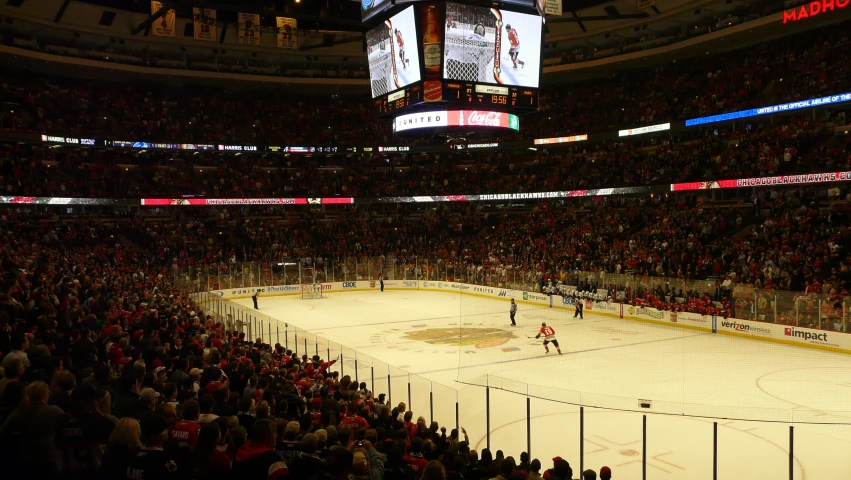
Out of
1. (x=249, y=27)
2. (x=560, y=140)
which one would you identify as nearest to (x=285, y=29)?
(x=249, y=27)

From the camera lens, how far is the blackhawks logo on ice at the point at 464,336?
20.4m

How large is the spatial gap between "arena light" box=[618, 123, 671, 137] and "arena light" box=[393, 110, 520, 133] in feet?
54.5

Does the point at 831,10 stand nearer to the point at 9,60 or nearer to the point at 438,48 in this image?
the point at 438,48

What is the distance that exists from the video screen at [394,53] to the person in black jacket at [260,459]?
1712 centimetres

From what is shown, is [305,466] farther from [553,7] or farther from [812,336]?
[553,7]

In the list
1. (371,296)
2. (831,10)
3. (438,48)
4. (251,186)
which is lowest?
(371,296)

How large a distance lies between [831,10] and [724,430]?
22.8 meters

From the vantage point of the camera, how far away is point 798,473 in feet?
30.9

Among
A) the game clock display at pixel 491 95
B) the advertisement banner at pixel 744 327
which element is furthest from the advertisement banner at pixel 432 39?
the advertisement banner at pixel 744 327

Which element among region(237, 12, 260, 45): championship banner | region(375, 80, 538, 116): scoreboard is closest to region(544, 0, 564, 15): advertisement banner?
region(375, 80, 538, 116): scoreboard

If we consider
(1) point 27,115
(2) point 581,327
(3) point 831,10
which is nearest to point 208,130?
(1) point 27,115

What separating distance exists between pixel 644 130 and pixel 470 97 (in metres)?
19.9

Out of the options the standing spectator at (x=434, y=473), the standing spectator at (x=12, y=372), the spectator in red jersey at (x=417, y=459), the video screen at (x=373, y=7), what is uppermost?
the video screen at (x=373, y=7)

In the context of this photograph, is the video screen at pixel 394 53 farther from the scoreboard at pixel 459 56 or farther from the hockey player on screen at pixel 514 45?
the hockey player on screen at pixel 514 45
